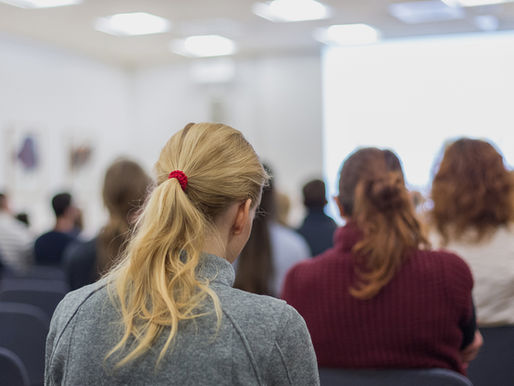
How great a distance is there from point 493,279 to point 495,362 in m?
0.30

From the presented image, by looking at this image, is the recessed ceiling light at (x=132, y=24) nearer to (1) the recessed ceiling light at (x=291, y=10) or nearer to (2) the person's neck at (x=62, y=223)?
(1) the recessed ceiling light at (x=291, y=10)

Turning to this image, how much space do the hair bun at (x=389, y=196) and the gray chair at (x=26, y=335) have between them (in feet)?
4.49

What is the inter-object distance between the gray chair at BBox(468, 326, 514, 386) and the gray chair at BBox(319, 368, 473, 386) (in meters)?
0.74

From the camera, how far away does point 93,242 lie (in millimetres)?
3117

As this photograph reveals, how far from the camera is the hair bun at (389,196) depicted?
2000mm

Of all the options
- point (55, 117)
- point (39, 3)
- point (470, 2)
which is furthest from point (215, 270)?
point (55, 117)

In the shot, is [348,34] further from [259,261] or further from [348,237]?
[348,237]

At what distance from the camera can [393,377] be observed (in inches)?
67.5

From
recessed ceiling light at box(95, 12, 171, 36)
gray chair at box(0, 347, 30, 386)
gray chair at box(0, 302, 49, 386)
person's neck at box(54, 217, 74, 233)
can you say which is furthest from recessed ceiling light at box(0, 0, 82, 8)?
gray chair at box(0, 347, 30, 386)

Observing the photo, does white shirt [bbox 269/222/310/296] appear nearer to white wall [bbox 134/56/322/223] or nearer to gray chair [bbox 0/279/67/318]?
gray chair [bbox 0/279/67/318]

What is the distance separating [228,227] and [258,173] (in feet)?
0.39

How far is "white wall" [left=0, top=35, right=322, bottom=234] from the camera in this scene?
27.8 feet

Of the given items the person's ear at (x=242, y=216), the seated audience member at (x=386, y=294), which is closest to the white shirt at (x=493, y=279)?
the seated audience member at (x=386, y=294)

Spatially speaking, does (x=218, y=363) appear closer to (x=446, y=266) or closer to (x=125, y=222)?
(x=446, y=266)
